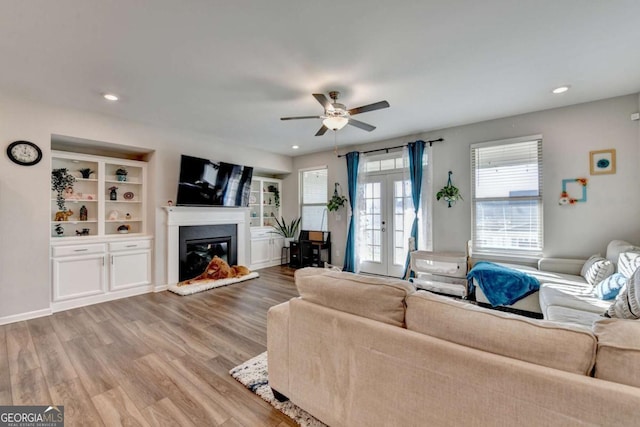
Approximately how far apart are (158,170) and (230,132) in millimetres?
1343

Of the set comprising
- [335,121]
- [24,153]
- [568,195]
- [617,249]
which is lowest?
[617,249]

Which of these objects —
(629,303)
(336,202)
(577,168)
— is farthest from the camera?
(336,202)

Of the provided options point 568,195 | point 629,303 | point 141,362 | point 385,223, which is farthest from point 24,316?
point 568,195

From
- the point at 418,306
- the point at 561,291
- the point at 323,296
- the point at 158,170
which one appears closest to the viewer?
the point at 418,306

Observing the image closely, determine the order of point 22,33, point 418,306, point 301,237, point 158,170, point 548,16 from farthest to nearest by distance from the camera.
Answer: point 301,237 < point 158,170 < point 22,33 < point 548,16 < point 418,306

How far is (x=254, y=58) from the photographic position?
248 centimetres

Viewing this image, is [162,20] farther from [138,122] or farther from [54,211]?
[54,211]

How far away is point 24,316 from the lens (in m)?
3.24

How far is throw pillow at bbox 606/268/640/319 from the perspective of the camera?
168cm

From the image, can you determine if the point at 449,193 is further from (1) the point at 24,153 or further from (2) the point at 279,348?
(1) the point at 24,153

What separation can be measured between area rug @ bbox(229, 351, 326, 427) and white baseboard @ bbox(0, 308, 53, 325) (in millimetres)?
2987

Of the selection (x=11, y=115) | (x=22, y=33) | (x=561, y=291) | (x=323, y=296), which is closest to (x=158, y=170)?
(x=11, y=115)

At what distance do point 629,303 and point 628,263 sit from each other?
1143mm

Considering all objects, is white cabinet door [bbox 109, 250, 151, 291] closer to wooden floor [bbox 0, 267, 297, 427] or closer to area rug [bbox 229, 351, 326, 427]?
wooden floor [bbox 0, 267, 297, 427]
